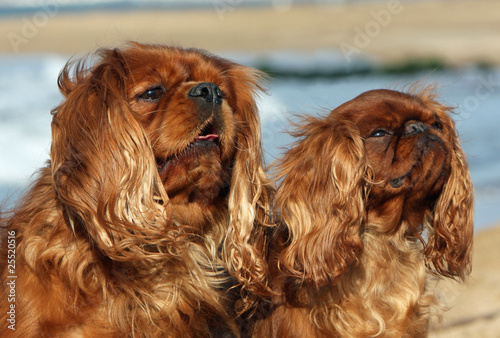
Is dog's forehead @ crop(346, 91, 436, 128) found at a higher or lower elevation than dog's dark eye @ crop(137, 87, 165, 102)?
lower

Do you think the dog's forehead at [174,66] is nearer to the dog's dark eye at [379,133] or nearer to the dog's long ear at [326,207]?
the dog's long ear at [326,207]

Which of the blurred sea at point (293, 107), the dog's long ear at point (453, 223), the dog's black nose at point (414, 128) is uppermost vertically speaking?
the dog's black nose at point (414, 128)

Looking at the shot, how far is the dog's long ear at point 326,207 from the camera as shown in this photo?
3.54 metres

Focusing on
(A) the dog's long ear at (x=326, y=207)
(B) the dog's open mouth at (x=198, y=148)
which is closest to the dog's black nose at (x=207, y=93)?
(B) the dog's open mouth at (x=198, y=148)

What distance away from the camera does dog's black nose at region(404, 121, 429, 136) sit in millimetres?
3621

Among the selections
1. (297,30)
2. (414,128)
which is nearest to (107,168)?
(414,128)

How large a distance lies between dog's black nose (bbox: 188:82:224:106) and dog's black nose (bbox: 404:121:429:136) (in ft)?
3.16

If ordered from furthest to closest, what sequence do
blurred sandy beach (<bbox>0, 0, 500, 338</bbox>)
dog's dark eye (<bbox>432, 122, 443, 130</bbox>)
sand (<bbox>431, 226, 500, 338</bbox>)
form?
blurred sandy beach (<bbox>0, 0, 500, 338</bbox>) → sand (<bbox>431, 226, 500, 338</bbox>) → dog's dark eye (<bbox>432, 122, 443, 130</bbox>)

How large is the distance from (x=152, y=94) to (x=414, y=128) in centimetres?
132

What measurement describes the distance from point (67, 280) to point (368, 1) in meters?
29.9

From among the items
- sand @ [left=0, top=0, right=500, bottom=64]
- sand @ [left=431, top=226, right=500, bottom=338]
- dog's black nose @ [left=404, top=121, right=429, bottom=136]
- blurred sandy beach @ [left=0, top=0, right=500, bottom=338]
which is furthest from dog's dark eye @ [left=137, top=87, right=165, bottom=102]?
sand @ [left=0, top=0, right=500, bottom=64]

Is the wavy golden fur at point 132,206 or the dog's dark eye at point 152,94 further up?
the dog's dark eye at point 152,94

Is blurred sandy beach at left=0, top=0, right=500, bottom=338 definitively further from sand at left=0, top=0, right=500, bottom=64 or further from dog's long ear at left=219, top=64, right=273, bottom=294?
dog's long ear at left=219, top=64, right=273, bottom=294

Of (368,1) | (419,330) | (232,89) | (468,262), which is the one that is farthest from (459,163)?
(368,1)
